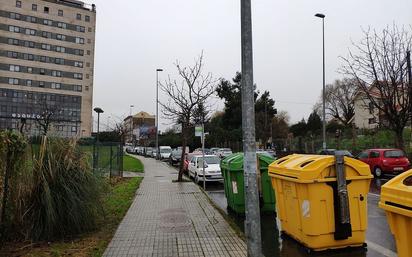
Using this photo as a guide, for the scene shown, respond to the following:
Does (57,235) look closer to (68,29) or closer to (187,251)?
(187,251)

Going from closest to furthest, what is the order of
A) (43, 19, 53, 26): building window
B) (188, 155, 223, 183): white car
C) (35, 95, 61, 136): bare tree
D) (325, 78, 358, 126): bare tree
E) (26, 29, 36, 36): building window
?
(35, 95, 61, 136): bare tree
(188, 155, 223, 183): white car
(325, 78, 358, 126): bare tree
(26, 29, 36, 36): building window
(43, 19, 53, 26): building window

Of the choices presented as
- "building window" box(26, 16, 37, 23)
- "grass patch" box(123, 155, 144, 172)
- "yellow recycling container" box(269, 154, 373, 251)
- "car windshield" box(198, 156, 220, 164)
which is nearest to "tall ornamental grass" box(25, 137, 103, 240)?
"yellow recycling container" box(269, 154, 373, 251)

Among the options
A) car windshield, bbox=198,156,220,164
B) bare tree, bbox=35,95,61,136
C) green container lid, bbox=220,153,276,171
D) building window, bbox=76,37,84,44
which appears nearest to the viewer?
green container lid, bbox=220,153,276,171

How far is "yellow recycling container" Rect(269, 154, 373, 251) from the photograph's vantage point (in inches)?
264

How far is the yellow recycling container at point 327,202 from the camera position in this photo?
22.0 feet

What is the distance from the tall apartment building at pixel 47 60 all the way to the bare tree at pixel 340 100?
51.2m

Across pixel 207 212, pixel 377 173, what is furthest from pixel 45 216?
pixel 377 173

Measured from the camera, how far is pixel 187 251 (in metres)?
6.95

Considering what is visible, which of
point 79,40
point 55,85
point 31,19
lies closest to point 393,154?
point 55,85

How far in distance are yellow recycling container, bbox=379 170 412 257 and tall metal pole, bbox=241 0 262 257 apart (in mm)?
1656

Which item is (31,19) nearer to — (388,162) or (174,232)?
(388,162)

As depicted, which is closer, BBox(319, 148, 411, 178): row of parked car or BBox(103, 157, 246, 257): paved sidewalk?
BBox(103, 157, 246, 257): paved sidewalk

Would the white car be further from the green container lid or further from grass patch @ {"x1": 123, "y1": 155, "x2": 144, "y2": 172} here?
the green container lid

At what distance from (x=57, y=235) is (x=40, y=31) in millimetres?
91762
